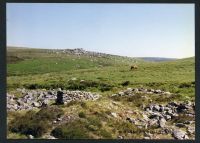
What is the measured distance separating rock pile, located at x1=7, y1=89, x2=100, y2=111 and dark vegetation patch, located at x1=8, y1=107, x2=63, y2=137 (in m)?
0.28

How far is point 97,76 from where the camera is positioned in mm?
11633

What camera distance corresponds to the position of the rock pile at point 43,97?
10969 millimetres

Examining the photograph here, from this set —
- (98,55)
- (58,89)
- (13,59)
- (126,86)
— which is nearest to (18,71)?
(13,59)

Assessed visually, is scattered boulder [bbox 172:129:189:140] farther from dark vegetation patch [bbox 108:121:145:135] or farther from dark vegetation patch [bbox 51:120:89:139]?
dark vegetation patch [bbox 51:120:89:139]

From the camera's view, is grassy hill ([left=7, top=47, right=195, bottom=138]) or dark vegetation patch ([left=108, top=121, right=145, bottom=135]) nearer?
dark vegetation patch ([left=108, top=121, right=145, bottom=135])

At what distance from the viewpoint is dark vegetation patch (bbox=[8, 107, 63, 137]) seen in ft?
34.1

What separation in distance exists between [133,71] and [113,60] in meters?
1.17

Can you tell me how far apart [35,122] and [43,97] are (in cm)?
84

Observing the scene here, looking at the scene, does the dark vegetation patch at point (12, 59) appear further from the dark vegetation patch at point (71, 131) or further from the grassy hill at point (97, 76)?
the dark vegetation patch at point (71, 131)

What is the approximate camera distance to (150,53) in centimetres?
1055

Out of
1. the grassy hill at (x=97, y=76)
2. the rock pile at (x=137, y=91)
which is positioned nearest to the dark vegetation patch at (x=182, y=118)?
the grassy hill at (x=97, y=76)

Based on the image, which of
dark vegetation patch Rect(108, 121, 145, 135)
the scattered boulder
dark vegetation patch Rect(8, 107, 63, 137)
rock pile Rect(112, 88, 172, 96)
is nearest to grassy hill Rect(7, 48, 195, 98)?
rock pile Rect(112, 88, 172, 96)

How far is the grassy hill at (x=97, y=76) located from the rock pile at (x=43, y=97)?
126 mm

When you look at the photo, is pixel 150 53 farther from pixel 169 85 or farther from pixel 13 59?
pixel 13 59
